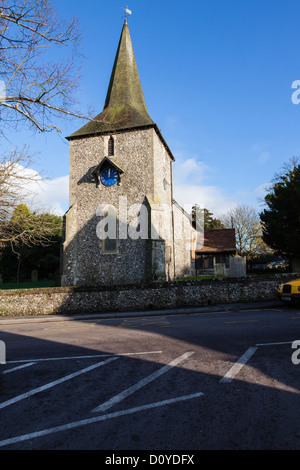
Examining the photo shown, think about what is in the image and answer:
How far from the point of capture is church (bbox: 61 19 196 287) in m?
20.0

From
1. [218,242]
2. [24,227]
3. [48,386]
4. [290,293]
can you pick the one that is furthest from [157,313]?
[218,242]

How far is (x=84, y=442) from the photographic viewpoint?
2.75m

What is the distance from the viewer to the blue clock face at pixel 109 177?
839 inches

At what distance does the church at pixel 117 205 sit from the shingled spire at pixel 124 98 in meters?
0.10

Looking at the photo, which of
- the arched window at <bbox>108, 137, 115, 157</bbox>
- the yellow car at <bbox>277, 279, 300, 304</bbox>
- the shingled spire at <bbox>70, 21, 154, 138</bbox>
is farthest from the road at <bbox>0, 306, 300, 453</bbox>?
the shingled spire at <bbox>70, 21, 154, 138</bbox>

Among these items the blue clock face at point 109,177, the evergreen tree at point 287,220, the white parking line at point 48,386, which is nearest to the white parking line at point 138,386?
the white parking line at point 48,386

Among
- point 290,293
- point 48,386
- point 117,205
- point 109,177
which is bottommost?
point 48,386

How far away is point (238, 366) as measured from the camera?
4840 millimetres

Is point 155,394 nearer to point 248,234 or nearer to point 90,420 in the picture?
point 90,420

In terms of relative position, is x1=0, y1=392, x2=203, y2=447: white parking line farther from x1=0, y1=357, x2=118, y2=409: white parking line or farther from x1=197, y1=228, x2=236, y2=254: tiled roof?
x1=197, y1=228, x2=236, y2=254: tiled roof

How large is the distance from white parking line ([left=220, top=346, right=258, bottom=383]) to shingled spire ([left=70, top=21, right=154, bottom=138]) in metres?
18.7

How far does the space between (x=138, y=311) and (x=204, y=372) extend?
9.70m

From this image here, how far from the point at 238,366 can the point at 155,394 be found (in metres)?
1.72
